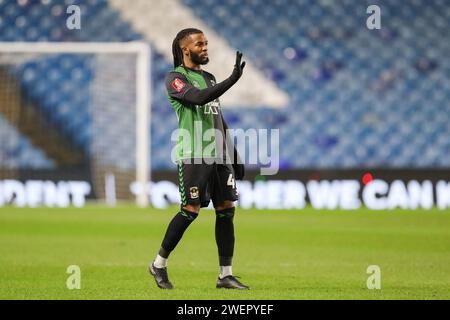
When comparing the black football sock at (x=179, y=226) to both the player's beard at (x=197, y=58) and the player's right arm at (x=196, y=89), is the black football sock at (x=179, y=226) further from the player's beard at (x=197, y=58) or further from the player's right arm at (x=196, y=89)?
the player's beard at (x=197, y=58)

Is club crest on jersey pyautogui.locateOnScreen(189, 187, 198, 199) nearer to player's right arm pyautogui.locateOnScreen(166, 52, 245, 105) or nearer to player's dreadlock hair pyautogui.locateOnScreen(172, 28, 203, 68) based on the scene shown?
player's right arm pyautogui.locateOnScreen(166, 52, 245, 105)

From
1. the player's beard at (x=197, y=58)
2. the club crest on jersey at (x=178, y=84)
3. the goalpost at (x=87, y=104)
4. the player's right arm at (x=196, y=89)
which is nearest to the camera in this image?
the player's right arm at (x=196, y=89)

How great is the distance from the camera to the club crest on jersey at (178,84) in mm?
6156

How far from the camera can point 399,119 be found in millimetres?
19594

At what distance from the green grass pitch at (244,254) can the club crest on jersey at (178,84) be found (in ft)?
4.29

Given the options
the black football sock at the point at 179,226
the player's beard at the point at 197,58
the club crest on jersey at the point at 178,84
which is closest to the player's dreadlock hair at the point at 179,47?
the player's beard at the point at 197,58

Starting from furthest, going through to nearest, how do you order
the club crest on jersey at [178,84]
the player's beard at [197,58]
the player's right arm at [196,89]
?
1. the player's beard at [197,58]
2. the club crest on jersey at [178,84]
3. the player's right arm at [196,89]

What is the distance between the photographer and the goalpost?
1678cm

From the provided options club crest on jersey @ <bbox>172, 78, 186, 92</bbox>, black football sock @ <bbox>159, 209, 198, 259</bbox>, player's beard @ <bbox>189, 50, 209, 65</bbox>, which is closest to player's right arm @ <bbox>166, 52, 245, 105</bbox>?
club crest on jersey @ <bbox>172, 78, 186, 92</bbox>

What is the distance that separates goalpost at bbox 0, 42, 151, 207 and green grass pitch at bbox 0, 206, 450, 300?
2105 mm

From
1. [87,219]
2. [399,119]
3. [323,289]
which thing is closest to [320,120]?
[399,119]

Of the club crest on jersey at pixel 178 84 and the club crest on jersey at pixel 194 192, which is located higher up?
the club crest on jersey at pixel 178 84
